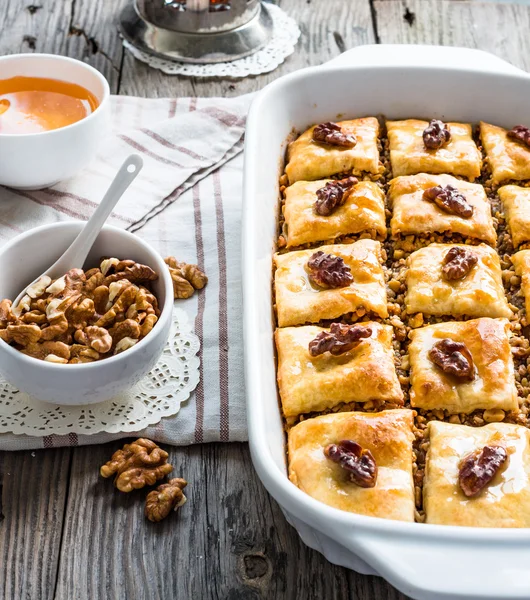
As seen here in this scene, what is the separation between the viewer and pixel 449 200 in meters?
2.21

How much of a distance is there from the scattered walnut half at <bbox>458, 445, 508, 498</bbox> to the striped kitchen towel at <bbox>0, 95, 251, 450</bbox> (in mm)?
575

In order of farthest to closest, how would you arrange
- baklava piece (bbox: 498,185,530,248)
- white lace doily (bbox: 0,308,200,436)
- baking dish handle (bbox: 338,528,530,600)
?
1. baklava piece (bbox: 498,185,530,248)
2. white lace doily (bbox: 0,308,200,436)
3. baking dish handle (bbox: 338,528,530,600)

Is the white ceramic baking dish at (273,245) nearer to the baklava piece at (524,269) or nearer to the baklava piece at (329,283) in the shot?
the baklava piece at (329,283)

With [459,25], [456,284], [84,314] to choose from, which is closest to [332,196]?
[456,284]

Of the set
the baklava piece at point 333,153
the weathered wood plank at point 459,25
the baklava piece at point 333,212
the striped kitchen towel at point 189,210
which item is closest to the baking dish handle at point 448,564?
the striped kitchen towel at point 189,210

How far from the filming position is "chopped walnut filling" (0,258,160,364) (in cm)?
184

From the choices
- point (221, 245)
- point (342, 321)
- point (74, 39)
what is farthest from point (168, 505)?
point (74, 39)

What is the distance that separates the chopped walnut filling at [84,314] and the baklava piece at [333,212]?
0.44m

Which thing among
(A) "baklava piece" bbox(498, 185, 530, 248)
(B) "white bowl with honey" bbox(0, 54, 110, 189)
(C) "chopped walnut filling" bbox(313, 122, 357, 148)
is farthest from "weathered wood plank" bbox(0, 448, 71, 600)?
(A) "baklava piece" bbox(498, 185, 530, 248)

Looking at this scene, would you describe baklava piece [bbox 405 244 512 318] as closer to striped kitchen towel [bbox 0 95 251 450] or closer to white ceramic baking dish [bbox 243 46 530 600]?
white ceramic baking dish [bbox 243 46 530 600]

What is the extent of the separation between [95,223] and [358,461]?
34.7 inches

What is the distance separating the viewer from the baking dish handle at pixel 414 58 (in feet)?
8.26

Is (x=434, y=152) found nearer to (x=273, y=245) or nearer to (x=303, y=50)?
(x=273, y=245)

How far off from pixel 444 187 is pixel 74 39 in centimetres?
178
